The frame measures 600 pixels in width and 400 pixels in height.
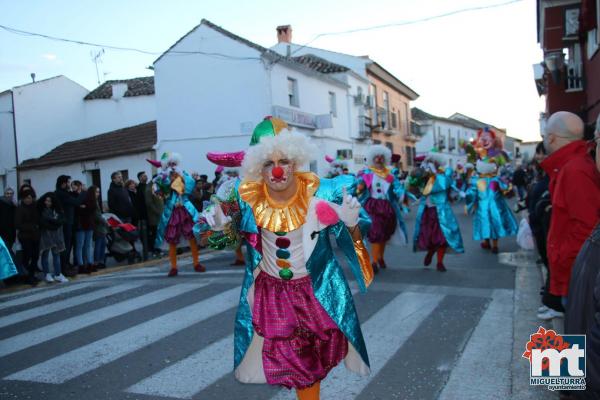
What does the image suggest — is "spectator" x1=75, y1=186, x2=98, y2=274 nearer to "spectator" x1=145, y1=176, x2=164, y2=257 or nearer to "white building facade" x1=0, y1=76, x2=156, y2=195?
"spectator" x1=145, y1=176, x2=164, y2=257

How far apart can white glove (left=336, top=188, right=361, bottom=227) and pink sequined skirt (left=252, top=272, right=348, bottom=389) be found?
41 cm

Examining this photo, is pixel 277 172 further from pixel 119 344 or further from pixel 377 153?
pixel 377 153

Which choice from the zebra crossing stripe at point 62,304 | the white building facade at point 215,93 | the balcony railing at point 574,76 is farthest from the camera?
the white building facade at point 215,93

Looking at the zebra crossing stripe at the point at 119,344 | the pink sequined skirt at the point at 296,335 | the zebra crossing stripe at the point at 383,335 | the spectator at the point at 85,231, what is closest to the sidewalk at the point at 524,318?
the zebra crossing stripe at the point at 383,335

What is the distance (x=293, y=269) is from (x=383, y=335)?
2.47m

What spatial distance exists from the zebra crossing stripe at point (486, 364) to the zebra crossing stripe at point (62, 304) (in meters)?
5.09

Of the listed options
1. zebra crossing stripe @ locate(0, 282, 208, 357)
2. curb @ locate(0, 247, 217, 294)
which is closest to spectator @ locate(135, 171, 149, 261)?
curb @ locate(0, 247, 217, 294)

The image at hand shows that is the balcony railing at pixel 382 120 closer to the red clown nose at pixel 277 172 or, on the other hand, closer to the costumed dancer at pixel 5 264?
the costumed dancer at pixel 5 264

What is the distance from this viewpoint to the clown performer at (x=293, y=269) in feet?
10.7

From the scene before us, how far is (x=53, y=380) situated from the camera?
4.58m

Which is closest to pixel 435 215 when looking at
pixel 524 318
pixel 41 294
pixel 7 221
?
pixel 524 318

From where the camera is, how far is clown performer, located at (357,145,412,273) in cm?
898

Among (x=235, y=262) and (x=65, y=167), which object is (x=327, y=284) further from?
(x=65, y=167)

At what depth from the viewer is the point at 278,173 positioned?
338cm
